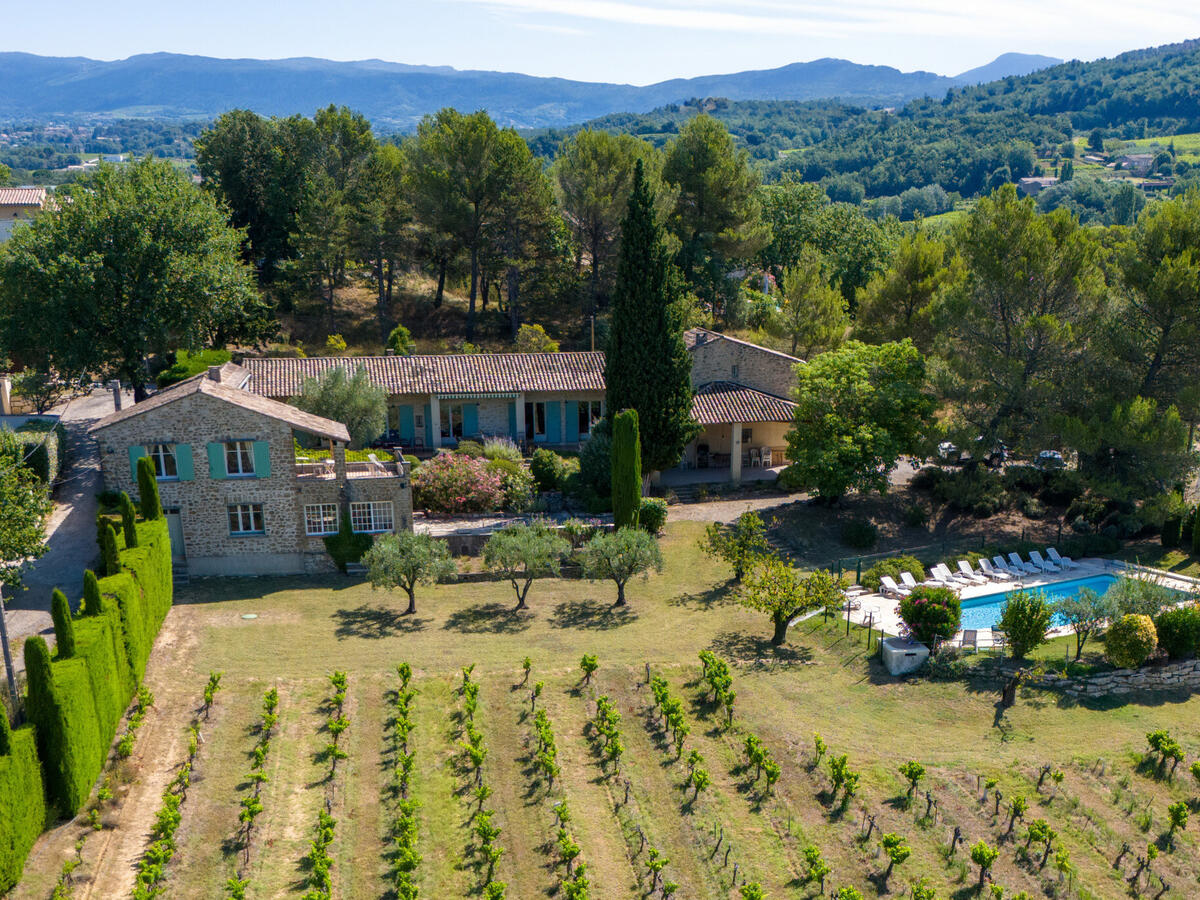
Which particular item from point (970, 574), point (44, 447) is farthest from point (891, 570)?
point (44, 447)

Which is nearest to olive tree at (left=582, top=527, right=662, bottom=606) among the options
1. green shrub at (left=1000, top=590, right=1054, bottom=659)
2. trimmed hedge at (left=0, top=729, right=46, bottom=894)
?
green shrub at (left=1000, top=590, right=1054, bottom=659)

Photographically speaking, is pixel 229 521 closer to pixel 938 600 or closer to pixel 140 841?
pixel 140 841

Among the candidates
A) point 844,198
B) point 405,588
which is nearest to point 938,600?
point 405,588

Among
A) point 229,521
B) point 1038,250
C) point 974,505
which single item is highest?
point 1038,250

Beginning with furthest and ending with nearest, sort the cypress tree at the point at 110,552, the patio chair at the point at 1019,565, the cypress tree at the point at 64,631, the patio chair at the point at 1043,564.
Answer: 1. the patio chair at the point at 1043,564
2. the patio chair at the point at 1019,565
3. the cypress tree at the point at 110,552
4. the cypress tree at the point at 64,631

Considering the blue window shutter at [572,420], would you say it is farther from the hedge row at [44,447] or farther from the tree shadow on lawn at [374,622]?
the hedge row at [44,447]

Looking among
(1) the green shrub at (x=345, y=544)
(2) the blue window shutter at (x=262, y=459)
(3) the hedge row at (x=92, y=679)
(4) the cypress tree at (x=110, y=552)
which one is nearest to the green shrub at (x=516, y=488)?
(1) the green shrub at (x=345, y=544)
